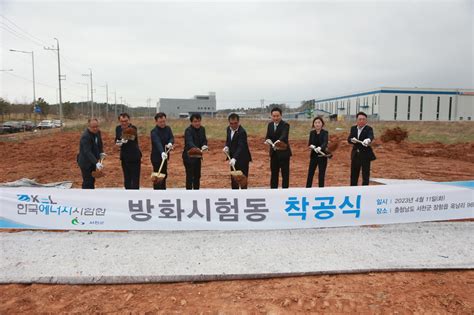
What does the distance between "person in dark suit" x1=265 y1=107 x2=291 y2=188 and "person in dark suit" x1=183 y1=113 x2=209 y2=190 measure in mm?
1101

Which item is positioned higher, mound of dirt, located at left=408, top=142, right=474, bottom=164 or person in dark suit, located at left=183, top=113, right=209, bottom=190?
person in dark suit, located at left=183, top=113, right=209, bottom=190

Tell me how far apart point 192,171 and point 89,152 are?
1.57 meters

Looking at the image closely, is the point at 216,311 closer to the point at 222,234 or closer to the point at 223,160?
the point at 222,234

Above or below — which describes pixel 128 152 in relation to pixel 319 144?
below

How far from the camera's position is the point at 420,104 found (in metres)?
61.1

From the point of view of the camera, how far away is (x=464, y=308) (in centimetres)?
298

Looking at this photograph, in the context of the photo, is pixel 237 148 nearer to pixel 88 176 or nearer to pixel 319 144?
pixel 319 144

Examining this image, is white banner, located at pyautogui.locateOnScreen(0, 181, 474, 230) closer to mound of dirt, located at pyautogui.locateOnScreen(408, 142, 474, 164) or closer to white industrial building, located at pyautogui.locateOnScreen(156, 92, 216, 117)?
mound of dirt, located at pyautogui.locateOnScreen(408, 142, 474, 164)

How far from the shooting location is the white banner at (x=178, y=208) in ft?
14.4

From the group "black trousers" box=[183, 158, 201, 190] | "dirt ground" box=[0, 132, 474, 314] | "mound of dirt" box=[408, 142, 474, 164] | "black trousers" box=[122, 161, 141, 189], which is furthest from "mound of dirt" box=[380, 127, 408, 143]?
"black trousers" box=[122, 161, 141, 189]

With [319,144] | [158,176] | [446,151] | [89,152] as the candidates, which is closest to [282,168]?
[319,144]

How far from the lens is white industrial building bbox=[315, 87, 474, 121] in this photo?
59.3 meters

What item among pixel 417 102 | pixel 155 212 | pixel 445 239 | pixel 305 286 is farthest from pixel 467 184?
pixel 417 102

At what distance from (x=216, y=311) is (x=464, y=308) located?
2141mm
